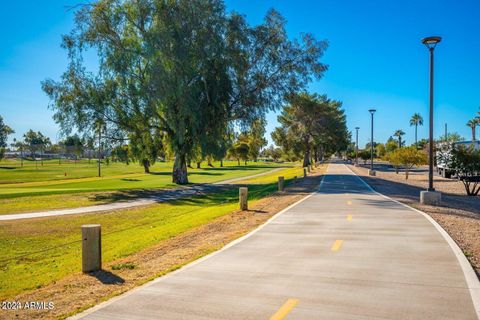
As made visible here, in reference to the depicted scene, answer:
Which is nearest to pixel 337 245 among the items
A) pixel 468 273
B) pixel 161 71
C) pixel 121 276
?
pixel 468 273

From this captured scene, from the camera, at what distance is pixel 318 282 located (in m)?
6.56

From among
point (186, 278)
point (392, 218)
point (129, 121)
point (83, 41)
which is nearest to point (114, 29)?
point (83, 41)

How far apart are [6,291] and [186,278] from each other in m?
4.11

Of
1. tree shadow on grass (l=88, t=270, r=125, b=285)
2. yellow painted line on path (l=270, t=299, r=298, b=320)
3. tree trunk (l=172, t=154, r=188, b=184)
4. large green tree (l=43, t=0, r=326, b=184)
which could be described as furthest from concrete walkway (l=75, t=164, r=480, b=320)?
tree trunk (l=172, t=154, r=188, b=184)

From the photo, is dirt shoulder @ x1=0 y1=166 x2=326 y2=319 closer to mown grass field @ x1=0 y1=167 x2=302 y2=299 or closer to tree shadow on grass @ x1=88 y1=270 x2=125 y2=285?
tree shadow on grass @ x1=88 y1=270 x2=125 y2=285

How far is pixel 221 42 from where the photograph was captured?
105ft

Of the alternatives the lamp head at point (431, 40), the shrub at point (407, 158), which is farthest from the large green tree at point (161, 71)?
the shrub at point (407, 158)

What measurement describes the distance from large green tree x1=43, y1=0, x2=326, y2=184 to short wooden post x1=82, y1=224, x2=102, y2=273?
21970 millimetres

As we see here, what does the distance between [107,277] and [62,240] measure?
24.8 ft

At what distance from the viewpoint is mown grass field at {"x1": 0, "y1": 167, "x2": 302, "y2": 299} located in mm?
9492

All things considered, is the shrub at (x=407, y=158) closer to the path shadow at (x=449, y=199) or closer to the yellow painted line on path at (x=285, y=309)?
the path shadow at (x=449, y=199)

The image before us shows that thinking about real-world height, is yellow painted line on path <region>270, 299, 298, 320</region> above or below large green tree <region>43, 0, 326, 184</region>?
below

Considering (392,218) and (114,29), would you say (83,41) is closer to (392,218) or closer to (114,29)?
(114,29)

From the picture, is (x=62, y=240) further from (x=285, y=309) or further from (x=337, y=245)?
(x=285, y=309)
